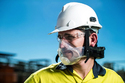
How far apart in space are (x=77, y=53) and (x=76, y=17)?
66 cm

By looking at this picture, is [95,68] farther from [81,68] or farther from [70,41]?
[70,41]

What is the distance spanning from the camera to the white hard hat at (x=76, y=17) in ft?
9.06

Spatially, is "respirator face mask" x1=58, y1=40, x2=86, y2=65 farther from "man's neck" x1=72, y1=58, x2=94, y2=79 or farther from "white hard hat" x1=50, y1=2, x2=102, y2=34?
"white hard hat" x1=50, y1=2, x2=102, y2=34

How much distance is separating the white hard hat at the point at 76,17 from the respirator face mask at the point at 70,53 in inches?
12.7

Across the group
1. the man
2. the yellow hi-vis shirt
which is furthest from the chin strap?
the yellow hi-vis shirt

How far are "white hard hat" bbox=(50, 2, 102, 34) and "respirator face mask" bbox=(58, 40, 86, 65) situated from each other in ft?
1.06

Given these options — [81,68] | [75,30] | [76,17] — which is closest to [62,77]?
[81,68]

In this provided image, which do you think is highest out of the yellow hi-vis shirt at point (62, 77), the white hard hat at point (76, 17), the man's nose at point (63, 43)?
the white hard hat at point (76, 17)

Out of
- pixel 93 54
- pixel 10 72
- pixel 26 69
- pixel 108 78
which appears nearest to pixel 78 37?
pixel 93 54

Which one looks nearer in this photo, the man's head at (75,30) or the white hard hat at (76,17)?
the man's head at (75,30)

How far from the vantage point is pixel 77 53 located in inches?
102

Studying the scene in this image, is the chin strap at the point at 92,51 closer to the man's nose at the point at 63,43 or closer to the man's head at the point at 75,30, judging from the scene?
the man's head at the point at 75,30

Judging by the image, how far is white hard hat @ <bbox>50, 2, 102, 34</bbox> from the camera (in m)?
2.76

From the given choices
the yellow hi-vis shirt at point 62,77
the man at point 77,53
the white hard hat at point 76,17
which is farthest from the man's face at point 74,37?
the yellow hi-vis shirt at point 62,77
